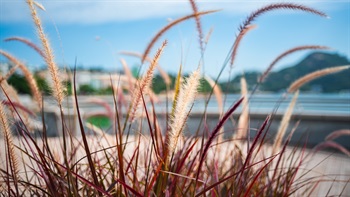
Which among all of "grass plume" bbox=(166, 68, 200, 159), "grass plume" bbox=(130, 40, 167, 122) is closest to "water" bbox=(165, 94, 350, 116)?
"grass plume" bbox=(130, 40, 167, 122)

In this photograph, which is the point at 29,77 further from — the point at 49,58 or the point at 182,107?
the point at 182,107

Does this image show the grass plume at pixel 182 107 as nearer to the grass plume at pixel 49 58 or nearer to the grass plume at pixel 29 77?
the grass plume at pixel 49 58

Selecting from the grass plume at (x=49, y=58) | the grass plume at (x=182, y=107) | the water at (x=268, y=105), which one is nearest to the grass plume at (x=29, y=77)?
the grass plume at (x=49, y=58)

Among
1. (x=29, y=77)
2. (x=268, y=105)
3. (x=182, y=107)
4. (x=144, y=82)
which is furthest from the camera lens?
(x=268, y=105)

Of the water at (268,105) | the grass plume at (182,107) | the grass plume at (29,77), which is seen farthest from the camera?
the water at (268,105)

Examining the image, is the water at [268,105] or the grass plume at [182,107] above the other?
the grass plume at [182,107]

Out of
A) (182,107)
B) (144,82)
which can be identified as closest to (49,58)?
(144,82)

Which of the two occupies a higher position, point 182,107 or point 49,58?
point 49,58

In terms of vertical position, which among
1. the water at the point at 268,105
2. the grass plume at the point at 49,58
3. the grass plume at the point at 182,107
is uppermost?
the grass plume at the point at 49,58

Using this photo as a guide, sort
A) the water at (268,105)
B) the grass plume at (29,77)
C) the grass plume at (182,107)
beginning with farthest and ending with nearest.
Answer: the water at (268,105) → the grass plume at (29,77) → the grass plume at (182,107)

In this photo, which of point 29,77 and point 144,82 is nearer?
point 144,82

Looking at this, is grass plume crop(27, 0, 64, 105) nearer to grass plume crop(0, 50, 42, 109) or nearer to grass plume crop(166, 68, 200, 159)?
grass plume crop(166, 68, 200, 159)

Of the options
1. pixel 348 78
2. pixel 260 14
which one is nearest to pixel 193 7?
pixel 260 14

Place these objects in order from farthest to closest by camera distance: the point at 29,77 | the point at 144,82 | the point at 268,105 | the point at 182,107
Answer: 1. the point at 268,105
2. the point at 29,77
3. the point at 144,82
4. the point at 182,107
